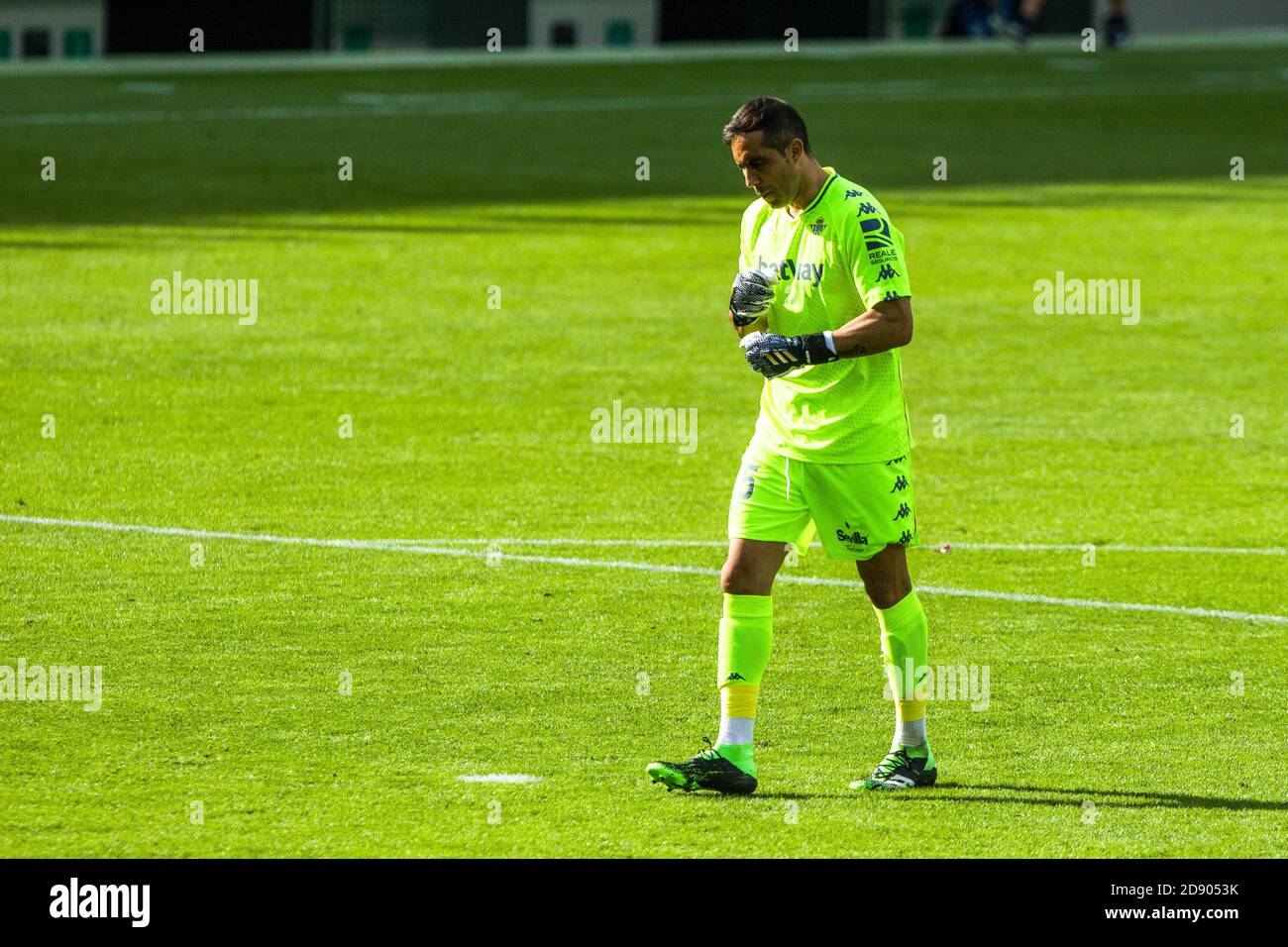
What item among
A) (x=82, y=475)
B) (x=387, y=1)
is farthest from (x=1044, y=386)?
(x=387, y=1)

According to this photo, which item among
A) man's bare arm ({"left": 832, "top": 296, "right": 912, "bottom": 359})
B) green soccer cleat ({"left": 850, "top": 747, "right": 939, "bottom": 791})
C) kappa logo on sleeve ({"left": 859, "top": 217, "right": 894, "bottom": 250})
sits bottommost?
green soccer cleat ({"left": 850, "top": 747, "right": 939, "bottom": 791})

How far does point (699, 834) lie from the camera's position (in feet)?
22.6

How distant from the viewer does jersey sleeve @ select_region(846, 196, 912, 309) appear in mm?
7199

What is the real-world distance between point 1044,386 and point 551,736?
9220 millimetres

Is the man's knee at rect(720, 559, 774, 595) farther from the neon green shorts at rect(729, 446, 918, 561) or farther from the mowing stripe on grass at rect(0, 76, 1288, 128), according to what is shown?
the mowing stripe on grass at rect(0, 76, 1288, 128)

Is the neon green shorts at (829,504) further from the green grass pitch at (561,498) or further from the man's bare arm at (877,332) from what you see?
the green grass pitch at (561,498)

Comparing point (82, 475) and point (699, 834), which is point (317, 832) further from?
point (82, 475)

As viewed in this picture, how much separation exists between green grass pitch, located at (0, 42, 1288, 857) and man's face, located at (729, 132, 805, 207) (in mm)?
2026

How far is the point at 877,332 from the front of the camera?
282 inches

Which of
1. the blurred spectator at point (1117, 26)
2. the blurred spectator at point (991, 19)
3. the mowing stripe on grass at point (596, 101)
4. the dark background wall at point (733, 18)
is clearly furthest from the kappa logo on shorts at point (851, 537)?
the blurred spectator at point (1117, 26)

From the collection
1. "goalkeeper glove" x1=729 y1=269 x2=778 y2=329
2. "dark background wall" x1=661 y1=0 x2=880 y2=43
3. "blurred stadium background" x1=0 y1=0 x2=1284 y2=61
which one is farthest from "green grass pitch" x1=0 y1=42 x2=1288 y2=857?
"dark background wall" x1=661 y1=0 x2=880 y2=43

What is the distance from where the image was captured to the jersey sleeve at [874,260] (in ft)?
23.6

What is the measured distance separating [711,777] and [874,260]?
1.80 metres

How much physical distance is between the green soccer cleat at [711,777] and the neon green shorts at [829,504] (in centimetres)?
76
